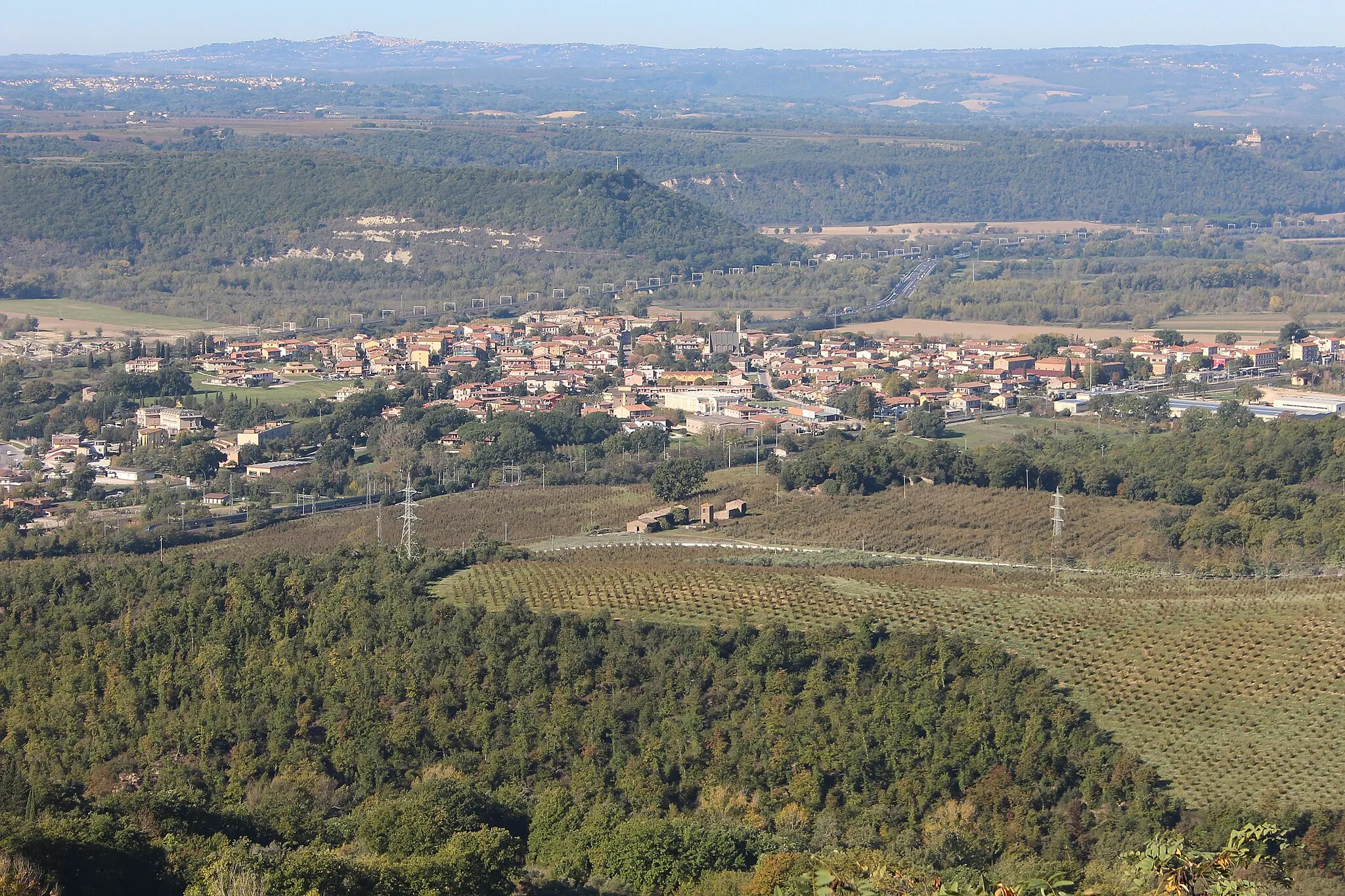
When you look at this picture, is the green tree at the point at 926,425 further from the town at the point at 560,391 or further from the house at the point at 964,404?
the house at the point at 964,404

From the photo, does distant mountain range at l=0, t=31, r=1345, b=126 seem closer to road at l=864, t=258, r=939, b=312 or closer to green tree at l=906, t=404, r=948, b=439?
road at l=864, t=258, r=939, b=312

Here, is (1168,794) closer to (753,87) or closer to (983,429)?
(983,429)

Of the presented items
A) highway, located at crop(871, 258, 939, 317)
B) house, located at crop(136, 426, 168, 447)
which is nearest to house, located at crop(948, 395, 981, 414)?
house, located at crop(136, 426, 168, 447)

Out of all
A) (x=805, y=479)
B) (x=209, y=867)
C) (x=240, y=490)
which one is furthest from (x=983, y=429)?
(x=209, y=867)

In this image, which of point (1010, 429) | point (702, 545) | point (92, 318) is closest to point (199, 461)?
point (702, 545)

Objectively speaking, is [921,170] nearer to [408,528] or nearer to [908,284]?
[908,284]

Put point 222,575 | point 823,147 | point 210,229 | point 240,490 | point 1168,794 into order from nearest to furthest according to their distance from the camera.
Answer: point 1168,794, point 222,575, point 240,490, point 210,229, point 823,147
